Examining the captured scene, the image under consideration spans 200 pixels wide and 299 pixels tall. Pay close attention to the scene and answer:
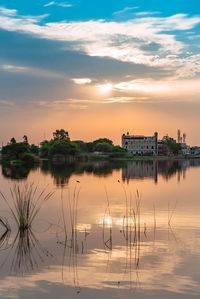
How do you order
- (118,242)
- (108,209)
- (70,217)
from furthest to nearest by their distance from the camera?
(108,209) → (70,217) → (118,242)

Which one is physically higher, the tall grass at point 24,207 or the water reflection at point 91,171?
the tall grass at point 24,207

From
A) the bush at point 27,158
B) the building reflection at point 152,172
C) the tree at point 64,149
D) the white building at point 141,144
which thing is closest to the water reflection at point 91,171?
the building reflection at point 152,172

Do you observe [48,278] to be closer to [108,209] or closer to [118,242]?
[118,242]

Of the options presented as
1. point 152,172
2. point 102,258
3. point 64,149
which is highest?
point 64,149

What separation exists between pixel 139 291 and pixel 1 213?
11.3 metres

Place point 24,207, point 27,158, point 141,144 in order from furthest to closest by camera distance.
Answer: point 141,144
point 27,158
point 24,207

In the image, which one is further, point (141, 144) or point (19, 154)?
point (141, 144)

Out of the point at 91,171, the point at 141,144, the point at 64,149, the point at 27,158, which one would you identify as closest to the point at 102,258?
the point at 91,171

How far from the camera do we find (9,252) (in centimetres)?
1074

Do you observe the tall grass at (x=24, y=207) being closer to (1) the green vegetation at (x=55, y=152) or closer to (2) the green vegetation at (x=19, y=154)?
(1) the green vegetation at (x=55, y=152)

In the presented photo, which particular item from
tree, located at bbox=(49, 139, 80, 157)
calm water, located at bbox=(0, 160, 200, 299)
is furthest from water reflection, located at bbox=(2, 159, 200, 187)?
tree, located at bbox=(49, 139, 80, 157)

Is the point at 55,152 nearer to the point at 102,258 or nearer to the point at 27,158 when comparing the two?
the point at 27,158

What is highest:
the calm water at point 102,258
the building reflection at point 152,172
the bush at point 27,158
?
the bush at point 27,158

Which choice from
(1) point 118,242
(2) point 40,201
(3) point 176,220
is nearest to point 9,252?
(1) point 118,242
